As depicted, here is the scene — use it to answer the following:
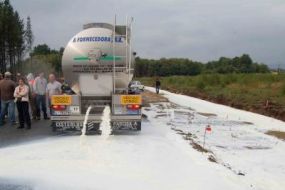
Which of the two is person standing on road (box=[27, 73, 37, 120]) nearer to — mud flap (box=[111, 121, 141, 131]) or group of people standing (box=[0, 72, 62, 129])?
group of people standing (box=[0, 72, 62, 129])

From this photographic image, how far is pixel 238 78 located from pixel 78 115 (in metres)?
43.5

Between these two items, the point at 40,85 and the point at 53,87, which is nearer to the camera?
the point at 53,87

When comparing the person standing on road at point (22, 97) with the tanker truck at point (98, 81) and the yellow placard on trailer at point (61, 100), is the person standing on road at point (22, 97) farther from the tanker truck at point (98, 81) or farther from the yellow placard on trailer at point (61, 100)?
the yellow placard on trailer at point (61, 100)

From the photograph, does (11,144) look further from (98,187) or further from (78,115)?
(98,187)

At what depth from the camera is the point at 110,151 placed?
11.9 meters

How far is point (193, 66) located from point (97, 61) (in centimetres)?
15034

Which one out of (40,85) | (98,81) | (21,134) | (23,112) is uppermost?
(98,81)

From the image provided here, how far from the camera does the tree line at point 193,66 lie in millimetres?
131250

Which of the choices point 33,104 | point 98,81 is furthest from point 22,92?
point 33,104

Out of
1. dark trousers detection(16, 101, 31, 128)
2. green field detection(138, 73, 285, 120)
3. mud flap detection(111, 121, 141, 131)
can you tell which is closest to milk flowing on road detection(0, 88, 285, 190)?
mud flap detection(111, 121, 141, 131)

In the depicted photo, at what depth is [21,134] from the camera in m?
15.1

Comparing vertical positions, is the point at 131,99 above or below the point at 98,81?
below

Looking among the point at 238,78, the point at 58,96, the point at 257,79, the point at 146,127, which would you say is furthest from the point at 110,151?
the point at 238,78

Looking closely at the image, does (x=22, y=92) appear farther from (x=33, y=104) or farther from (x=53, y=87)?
(x=33, y=104)
